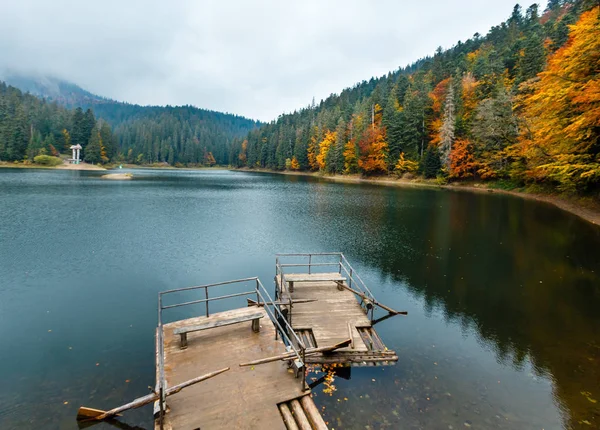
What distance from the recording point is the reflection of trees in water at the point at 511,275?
1055cm

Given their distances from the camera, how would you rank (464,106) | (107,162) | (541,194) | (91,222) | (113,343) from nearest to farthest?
(113,343), (91,222), (541,194), (464,106), (107,162)

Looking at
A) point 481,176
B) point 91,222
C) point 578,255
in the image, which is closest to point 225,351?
point 578,255

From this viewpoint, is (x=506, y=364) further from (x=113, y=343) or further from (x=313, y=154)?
(x=313, y=154)

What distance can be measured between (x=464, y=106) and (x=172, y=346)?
2949 inches

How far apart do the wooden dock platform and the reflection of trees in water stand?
705 centimetres

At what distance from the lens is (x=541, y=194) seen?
4634cm

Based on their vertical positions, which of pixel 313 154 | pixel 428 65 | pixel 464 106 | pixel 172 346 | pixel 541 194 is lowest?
pixel 172 346

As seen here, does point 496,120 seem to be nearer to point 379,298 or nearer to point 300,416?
point 379,298

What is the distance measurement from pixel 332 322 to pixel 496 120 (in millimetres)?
55767

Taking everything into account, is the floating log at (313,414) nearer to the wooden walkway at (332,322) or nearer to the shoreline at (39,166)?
the wooden walkway at (332,322)

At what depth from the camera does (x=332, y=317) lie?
12688 millimetres

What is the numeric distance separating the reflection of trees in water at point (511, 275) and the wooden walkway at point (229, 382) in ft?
24.2

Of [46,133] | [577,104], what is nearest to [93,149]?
[46,133]

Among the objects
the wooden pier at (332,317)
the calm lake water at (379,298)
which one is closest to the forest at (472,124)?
the calm lake water at (379,298)
